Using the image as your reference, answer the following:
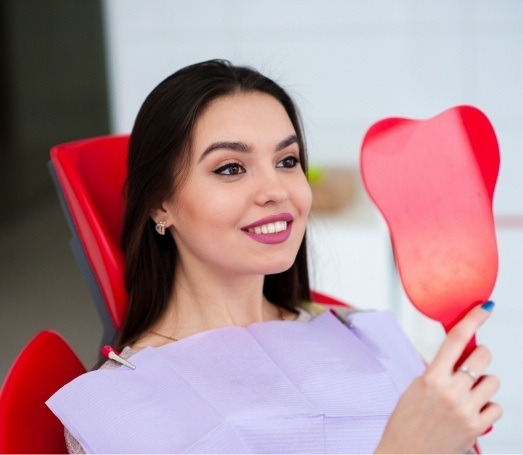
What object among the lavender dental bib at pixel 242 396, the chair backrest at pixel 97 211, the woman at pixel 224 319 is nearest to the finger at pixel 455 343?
the woman at pixel 224 319

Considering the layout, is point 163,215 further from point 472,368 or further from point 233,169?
point 472,368

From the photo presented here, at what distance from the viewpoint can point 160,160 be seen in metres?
1.48

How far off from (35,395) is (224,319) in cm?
36

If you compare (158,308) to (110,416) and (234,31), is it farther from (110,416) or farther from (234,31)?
(234,31)

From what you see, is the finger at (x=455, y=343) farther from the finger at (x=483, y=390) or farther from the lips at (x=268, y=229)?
the lips at (x=268, y=229)

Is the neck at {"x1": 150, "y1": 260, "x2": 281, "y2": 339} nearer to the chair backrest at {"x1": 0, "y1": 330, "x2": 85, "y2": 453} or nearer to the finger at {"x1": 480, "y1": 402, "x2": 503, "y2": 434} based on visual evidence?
the chair backrest at {"x1": 0, "y1": 330, "x2": 85, "y2": 453}

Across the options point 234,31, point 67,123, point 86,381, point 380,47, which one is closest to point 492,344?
point 380,47

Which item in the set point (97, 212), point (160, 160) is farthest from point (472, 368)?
point (97, 212)

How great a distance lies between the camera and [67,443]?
4.37 ft

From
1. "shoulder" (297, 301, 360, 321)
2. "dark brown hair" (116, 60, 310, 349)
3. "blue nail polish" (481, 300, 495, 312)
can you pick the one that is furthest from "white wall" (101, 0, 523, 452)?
"blue nail polish" (481, 300, 495, 312)

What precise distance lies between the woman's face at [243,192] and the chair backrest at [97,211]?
235 mm

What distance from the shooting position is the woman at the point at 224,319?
51.5 inches

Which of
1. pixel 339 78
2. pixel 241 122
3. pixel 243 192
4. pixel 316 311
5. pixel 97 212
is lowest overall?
pixel 316 311

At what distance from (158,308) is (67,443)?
33 centimetres
